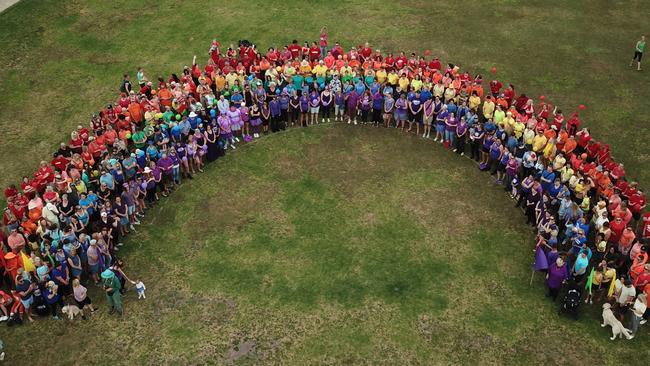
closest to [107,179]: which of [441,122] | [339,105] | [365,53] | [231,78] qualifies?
[231,78]

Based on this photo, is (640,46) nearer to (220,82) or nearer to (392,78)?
(392,78)

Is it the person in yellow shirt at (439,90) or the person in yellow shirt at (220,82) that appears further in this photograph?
the person in yellow shirt at (220,82)

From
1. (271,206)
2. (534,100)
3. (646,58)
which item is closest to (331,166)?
(271,206)

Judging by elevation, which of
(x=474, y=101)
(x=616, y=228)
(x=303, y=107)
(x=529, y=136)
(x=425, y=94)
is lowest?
(x=616, y=228)

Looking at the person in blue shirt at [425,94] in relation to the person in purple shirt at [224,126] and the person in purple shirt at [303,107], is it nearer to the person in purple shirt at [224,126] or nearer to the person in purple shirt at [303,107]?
the person in purple shirt at [303,107]

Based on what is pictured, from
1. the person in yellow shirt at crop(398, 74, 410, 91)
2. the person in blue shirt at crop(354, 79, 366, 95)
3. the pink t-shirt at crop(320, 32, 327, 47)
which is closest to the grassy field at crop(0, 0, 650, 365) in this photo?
the person in blue shirt at crop(354, 79, 366, 95)


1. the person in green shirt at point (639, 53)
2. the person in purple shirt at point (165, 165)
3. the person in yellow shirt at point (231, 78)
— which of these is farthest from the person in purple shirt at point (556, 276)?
the person in green shirt at point (639, 53)

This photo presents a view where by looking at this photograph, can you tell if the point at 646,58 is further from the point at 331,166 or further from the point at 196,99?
the point at 196,99
